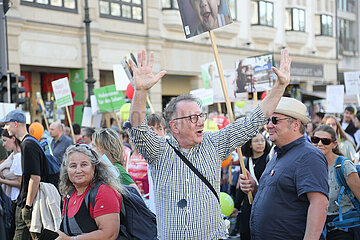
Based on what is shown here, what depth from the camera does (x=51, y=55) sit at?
17.7 meters

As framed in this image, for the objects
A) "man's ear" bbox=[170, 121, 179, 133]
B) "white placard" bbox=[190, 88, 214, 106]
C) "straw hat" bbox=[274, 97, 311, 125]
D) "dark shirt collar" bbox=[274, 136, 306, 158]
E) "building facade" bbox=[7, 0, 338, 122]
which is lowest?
"dark shirt collar" bbox=[274, 136, 306, 158]

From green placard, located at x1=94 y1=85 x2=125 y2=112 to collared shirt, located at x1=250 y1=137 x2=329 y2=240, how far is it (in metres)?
8.63

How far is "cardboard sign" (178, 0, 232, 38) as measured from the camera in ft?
12.6

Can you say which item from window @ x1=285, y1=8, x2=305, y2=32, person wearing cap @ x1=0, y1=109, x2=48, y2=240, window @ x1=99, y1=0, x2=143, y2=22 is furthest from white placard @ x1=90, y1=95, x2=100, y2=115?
window @ x1=285, y1=8, x2=305, y2=32

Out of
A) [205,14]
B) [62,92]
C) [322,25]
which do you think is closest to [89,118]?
[62,92]

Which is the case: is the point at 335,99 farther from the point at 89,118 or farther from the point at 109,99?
the point at 89,118

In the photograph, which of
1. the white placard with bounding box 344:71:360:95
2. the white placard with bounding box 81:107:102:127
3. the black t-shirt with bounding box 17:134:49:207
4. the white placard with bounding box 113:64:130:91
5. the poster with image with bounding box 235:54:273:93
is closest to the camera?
the black t-shirt with bounding box 17:134:49:207

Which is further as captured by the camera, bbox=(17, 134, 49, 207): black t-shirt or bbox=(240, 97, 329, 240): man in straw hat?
bbox=(17, 134, 49, 207): black t-shirt

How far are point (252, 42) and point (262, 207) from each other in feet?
77.3

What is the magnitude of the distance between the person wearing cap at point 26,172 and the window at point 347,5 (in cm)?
3271

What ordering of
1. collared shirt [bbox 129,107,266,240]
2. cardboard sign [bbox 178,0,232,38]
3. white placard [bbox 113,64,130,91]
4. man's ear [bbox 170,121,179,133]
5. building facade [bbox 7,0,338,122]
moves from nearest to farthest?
collared shirt [bbox 129,107,266,240] < man's ear [bbox 170,121,179,133] < cardboard sign [bbox 178,0,232,38] < white placard [bbox 113,64,130,91] < building facade [bbox 7,0,338,122]

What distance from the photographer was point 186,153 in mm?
2957

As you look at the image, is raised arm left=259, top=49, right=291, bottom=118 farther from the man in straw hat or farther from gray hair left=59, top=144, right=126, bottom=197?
gray hair left=59, top=144, right=126, bottom=197

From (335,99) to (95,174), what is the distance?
11320 millimetres
